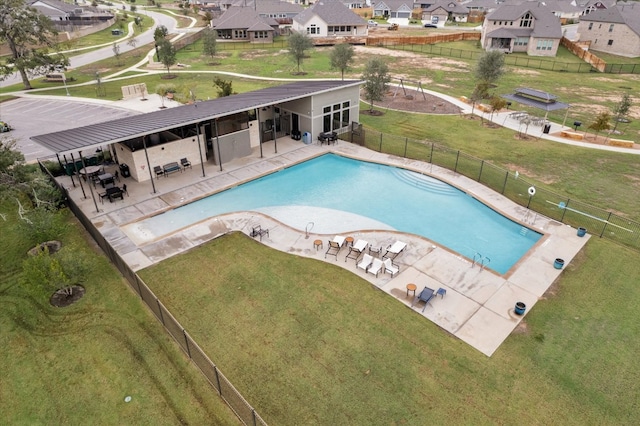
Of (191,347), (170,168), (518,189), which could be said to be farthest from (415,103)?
(191,347)

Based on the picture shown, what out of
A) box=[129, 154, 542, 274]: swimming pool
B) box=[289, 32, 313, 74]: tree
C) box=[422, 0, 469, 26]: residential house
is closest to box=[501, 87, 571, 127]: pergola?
box=[129, 154, 542, 274]: swimming pool

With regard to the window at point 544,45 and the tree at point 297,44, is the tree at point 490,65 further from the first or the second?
the window at point 544,45

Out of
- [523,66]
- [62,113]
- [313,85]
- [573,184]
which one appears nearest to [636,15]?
→ [523,66]

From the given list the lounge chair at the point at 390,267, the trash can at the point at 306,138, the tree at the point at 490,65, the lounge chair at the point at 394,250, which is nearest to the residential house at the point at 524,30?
the tree at the point at 490,65

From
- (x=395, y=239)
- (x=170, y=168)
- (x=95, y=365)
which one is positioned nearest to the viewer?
(x=95, y=365)

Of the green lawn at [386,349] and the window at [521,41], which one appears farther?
the window at [521,41]

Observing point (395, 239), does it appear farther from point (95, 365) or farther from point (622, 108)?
point (622, 108)

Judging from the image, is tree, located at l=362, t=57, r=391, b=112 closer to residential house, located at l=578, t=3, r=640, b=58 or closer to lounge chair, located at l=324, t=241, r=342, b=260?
lounge chair, located at l=324, t=241, r=342, b=260

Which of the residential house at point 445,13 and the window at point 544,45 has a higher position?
the residential house at point 445,13

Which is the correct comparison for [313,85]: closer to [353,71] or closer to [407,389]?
[407,389]
